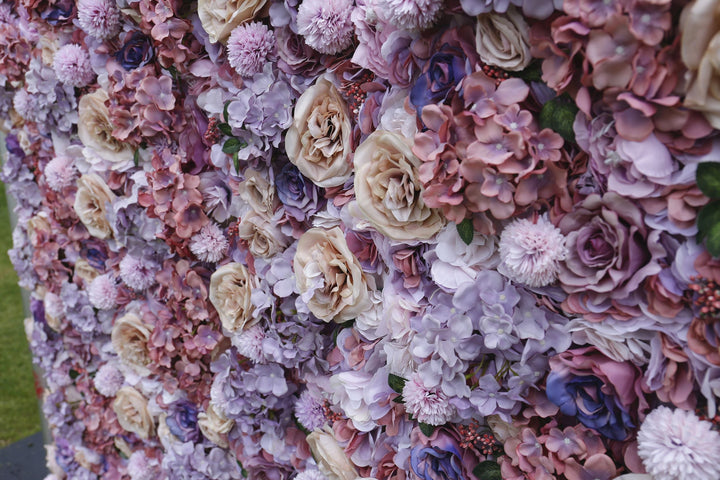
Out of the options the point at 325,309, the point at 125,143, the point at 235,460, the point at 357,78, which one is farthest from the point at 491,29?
the point at 235,460

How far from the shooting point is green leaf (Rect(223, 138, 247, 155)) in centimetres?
113

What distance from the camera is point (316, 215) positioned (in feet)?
3.53

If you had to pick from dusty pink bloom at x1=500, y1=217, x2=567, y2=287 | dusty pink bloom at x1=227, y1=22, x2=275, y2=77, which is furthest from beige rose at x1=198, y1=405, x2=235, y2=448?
dusty pink bloom at x1=500, y1=217, x2=567, y2=287

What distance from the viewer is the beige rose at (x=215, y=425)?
55.4 inches

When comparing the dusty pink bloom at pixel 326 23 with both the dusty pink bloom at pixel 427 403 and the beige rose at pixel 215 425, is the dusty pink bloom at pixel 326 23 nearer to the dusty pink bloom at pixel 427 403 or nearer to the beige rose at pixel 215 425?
the dusty pink bloom at pixel 427 403

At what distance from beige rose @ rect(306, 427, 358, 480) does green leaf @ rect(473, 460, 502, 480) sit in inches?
11.1

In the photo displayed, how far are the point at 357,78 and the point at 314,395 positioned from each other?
0.62 m

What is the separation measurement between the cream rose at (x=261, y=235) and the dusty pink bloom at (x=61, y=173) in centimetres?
76

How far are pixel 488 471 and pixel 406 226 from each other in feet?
1.26

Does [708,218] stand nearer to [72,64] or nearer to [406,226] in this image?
[406,226]

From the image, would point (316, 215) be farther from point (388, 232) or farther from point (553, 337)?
point (553, 337)

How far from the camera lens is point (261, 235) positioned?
3.89ft

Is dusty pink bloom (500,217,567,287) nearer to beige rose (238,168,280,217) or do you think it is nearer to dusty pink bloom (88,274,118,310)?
beige rose (238,168,280,217)

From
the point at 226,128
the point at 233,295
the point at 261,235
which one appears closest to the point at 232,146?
the point at 226,128
